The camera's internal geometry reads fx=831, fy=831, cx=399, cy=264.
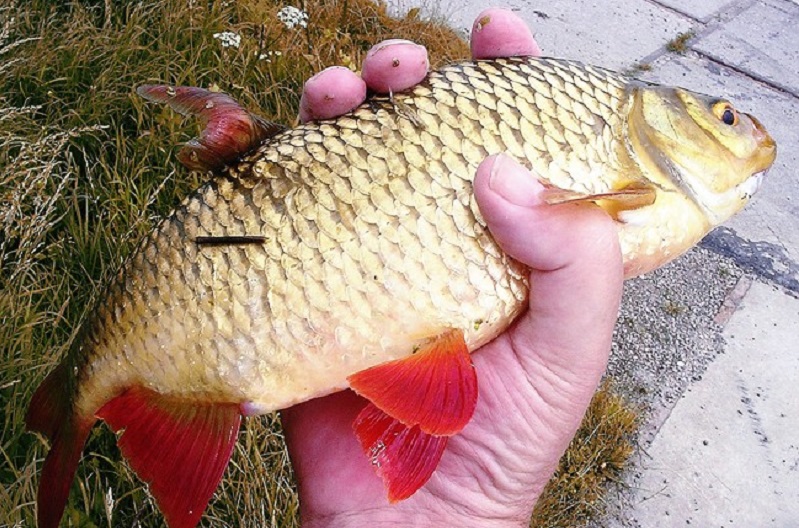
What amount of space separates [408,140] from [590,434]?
1.81m

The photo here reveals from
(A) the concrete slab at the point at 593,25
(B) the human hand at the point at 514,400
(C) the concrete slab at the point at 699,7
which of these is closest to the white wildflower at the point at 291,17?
(A) the concrete slab at the point at 593,25

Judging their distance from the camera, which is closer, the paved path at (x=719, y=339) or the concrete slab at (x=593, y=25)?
the paved path at (x=719, y=339)

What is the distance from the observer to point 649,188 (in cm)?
151

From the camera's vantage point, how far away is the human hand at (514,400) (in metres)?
1.47

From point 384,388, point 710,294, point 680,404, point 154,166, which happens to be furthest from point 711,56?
point 384,388

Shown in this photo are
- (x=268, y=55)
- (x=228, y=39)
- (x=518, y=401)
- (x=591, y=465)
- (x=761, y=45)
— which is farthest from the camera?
(x=761, y=45)

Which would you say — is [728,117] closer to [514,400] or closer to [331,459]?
[514,400]

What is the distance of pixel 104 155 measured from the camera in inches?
127

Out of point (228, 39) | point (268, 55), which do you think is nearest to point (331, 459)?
point (228, 39)

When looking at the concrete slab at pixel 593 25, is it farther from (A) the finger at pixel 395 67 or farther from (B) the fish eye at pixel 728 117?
(B) the fish eye at pixel 728 117

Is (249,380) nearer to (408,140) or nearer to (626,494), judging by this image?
(408,140)

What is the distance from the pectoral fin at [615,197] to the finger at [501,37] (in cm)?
57

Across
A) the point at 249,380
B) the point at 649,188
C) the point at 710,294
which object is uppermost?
the point at 649,188

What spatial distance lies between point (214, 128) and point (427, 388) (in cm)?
61
